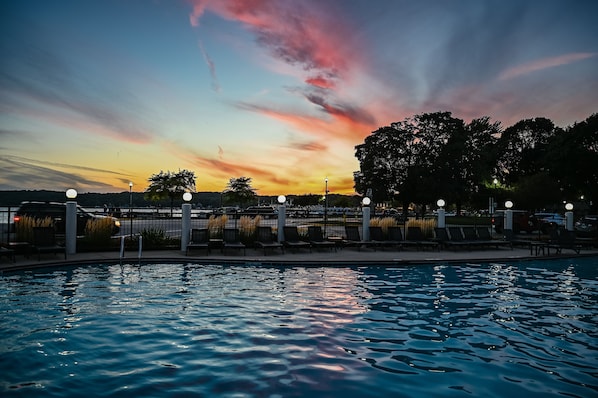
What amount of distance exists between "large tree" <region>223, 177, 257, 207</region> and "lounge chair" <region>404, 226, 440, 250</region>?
176 ft

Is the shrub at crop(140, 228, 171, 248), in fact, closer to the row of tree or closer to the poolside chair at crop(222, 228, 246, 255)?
the poolside chair at crop(222, 228, 246, 255)

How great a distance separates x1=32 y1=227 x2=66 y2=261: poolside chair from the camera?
12.3 m

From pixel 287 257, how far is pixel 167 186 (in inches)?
1863

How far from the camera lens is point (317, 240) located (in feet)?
54.1

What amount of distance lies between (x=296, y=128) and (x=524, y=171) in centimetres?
5143

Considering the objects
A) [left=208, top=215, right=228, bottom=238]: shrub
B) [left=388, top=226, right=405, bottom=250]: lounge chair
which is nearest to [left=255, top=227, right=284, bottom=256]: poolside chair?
[left=208, top=215, right=228, bottom=238]: shrub

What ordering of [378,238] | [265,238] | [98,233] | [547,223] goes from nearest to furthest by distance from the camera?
[98,233]
[265,238]
[378,238]
[547,223]

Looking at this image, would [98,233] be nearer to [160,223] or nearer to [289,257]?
[289,257]

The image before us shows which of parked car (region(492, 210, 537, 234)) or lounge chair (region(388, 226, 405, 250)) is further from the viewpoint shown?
parked car (region(492, 210, 537, 234))

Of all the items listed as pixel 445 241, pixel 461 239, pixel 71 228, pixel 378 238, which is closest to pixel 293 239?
pixel 378 238

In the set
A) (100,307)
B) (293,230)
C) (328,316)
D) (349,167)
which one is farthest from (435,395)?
(349,167)

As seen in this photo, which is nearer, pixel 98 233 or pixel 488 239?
pixel 98 233

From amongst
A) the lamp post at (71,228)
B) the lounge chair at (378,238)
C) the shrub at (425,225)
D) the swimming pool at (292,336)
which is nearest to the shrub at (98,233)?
the lamp post at (71,228)

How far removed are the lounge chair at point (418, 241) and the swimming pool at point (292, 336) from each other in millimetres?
5934
